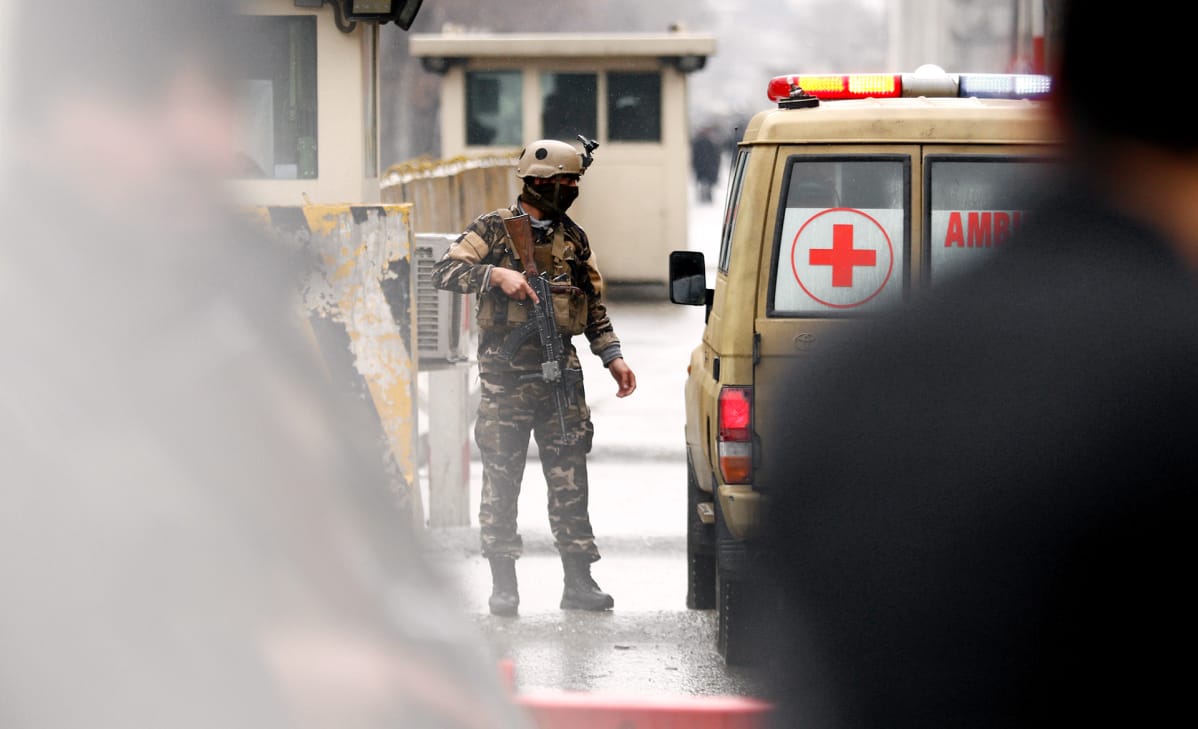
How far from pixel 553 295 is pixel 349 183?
1008 millimetres

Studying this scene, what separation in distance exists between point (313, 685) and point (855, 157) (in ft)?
14.0

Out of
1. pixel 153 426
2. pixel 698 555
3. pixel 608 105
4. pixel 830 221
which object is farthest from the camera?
pixel 608 105

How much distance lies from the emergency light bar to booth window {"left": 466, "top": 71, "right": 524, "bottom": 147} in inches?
519

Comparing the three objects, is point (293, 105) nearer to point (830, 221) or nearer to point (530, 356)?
point (530, 356)

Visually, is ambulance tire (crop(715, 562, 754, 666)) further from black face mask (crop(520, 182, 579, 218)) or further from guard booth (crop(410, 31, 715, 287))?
guard booth (crop(410, 31, 715, 287))

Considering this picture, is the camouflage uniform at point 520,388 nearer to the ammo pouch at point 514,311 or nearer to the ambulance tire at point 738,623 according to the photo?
the ammo pouch at point 514,311

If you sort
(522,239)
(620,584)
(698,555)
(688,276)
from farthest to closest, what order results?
(620,584), (698,555), (522,239), (688,276)

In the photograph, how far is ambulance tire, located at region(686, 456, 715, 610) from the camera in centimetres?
680

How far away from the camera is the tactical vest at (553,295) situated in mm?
6602

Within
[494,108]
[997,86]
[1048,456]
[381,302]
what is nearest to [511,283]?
[381,302]

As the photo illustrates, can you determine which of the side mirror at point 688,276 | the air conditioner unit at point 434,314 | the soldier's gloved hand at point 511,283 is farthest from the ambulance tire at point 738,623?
the air conditioner unit at point 434,314

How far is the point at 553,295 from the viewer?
21.7 ft

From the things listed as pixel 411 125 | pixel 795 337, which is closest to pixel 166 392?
pixel 795 337

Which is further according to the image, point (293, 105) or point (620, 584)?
point (620, 584)
